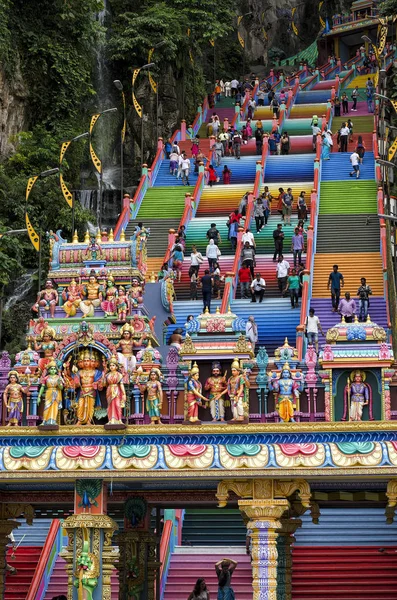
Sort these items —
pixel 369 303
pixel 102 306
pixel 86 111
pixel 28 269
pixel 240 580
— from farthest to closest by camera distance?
pixel 86 111 < pixel 28 269 < pixel 369 303 < pixel 240 580 < pixel 102 306

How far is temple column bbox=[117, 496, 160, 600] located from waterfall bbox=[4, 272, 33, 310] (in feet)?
75.1

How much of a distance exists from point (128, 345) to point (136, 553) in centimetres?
476

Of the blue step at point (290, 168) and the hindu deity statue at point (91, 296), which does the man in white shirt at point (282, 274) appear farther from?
the hindu deity statue at point (91, 296)

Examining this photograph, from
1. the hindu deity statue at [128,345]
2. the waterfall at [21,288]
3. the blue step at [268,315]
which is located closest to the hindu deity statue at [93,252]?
the hindu deity statue at [128,345]

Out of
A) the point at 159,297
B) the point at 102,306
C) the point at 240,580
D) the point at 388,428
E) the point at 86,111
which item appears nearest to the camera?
the point at 388,428

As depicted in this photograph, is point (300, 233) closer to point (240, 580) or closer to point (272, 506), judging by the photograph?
point (240, 580)

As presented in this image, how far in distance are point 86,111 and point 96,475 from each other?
3732 cm

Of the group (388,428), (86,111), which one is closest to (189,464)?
(388,428)

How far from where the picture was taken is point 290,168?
54.0 meters

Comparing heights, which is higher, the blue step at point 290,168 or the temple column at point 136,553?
the blue step at point 290,168

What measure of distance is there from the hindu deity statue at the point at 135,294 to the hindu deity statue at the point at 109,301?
35cm

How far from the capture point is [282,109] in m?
62.9

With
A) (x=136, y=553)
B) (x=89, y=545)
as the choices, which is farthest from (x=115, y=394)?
(x=136, y=553)

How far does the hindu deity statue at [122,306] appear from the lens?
2792cm
